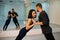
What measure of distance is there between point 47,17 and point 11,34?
1.97ft

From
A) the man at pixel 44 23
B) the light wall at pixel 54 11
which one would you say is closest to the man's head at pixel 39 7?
the man at pixel 44 23

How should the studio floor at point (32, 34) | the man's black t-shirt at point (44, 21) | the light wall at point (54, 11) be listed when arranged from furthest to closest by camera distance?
the light wall at point (54, 11), the man's black t-shirt at point (44, 21), the studio floor at point (32, 34)

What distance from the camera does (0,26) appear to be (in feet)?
6.60

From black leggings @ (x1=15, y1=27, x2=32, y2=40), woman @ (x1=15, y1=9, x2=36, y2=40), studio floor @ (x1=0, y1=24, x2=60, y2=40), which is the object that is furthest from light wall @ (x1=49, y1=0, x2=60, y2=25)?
black leggings @ (x1=15, y1=27, x2=32, y2=40)

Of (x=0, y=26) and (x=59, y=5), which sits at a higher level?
(x=59, y=5)

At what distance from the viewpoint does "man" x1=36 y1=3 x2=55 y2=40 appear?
212 centimetres

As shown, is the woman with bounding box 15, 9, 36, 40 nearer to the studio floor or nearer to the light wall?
the studio floor

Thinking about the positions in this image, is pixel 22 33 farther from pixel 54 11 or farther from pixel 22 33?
pixel 54 11

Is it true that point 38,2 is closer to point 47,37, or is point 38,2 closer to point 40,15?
point 40,15

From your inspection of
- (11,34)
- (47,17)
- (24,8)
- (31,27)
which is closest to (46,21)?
(47,17)

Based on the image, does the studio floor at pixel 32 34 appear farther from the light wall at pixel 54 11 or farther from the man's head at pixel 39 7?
the man's head at pixel 39 7

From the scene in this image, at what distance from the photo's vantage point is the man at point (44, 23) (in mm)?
2125

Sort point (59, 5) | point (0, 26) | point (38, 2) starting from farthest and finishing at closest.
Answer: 1. point (59, 5)
2. point (38, 2)
3. point (0, 26)

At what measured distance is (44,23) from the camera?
2146 mm
